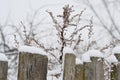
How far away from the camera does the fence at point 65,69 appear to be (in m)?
1.60

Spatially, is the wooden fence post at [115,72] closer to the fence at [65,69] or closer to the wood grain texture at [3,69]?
the fence at [65,69]

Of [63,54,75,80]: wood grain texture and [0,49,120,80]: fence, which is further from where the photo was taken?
[63,54,75,80]: wood grain texture

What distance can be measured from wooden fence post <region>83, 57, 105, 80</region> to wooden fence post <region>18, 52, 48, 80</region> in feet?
1.46

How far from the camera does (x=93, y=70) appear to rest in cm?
202

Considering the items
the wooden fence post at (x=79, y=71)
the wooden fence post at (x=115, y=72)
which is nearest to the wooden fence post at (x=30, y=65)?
the wooden fence post at (x=79, y=71)

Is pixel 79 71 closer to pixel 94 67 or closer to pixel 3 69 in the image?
pixel 94 67

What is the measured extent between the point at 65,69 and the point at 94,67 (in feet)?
0.85

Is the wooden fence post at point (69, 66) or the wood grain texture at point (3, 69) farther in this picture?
the wooden fence post at point (69, 66)

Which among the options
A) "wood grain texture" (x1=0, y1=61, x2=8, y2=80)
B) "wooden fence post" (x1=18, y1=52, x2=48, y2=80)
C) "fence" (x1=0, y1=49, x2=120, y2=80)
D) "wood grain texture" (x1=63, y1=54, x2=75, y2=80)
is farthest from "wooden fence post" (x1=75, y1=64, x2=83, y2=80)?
"wood grain texture" (x1=0, y1=61, x2=8, y2=80)

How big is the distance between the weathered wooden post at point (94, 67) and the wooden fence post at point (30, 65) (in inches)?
17.5

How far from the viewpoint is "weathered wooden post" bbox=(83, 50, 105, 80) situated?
6.55ft

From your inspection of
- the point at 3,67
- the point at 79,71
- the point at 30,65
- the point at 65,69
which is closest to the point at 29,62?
the point at 30,65

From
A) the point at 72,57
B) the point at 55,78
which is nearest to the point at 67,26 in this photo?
the point at 55,78

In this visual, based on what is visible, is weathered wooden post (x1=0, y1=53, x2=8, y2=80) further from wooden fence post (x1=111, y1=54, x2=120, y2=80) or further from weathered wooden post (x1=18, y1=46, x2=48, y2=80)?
wooden fence post (x1=111, y1=54, x2=120, y2=80)
